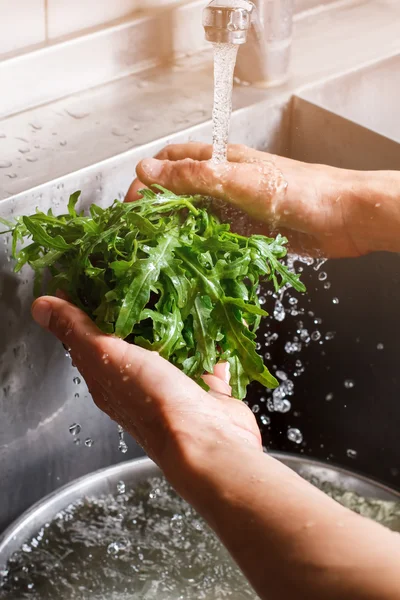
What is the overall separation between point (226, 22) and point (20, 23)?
1.17 ft

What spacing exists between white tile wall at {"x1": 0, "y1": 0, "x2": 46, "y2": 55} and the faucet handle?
317 millimetres

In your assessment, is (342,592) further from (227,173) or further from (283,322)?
(283,322)

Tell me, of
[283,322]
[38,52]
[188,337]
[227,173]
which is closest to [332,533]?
[188,337]

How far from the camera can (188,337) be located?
86 centimetres

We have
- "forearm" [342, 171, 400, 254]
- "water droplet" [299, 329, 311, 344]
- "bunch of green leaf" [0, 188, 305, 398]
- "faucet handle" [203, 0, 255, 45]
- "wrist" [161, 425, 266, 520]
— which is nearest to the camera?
"wrist" [161, 425, 266, 520]

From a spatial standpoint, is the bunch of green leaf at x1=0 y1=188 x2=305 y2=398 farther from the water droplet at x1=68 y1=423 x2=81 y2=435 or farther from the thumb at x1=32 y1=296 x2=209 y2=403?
the water droplet at x1=68 y1=423 x2=81 y2=435

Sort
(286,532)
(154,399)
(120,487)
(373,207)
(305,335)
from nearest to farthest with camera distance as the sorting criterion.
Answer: (286,532), (154,399), (373,207), (120,487), (305,335)

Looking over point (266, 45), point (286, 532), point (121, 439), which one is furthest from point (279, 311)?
point (286, 532)

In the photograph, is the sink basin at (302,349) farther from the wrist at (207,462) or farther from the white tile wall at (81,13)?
the wrist at (207,462)

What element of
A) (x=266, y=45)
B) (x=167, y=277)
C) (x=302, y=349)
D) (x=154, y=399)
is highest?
(x=266, y=45)

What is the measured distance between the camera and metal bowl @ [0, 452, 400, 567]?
1.13 meters

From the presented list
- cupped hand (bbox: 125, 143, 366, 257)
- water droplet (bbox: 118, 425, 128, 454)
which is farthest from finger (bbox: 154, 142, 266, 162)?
water droplet (bbox: 118, 425, 128, 454)

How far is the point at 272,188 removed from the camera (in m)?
1.05

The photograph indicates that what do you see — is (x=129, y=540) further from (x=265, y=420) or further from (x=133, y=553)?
(x=265, y=420)
